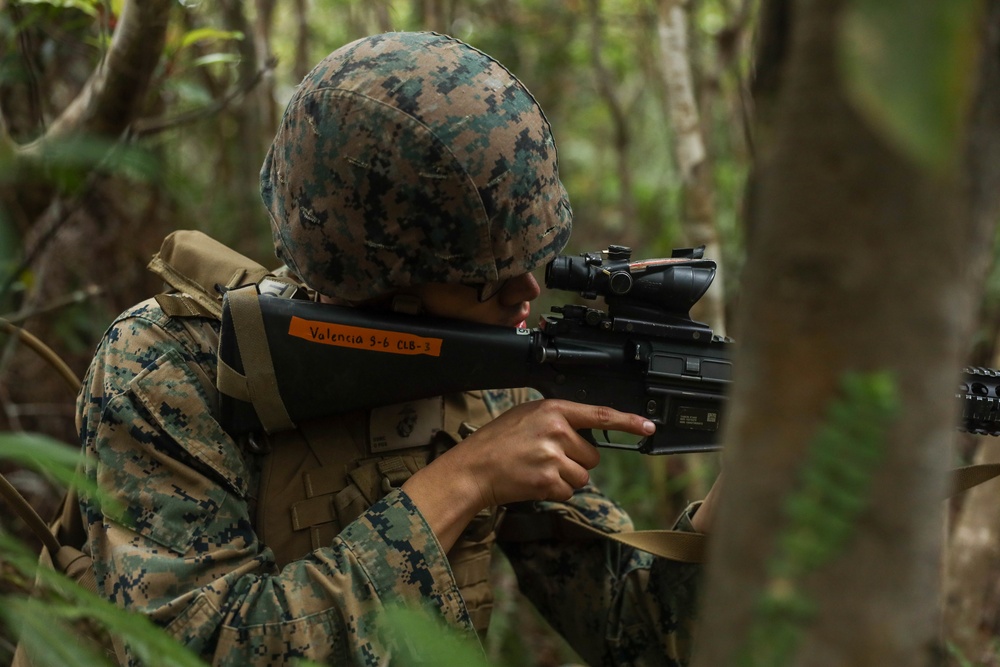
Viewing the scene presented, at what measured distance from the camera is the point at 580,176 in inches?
364

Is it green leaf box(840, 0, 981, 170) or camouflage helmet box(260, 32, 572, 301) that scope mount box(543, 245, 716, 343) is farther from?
green leaf box(840, 0, 981, 170)

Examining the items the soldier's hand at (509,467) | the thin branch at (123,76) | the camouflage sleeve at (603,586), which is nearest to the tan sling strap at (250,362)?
the soldier's hand at (509,467)

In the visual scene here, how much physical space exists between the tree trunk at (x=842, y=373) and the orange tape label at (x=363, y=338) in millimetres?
1227

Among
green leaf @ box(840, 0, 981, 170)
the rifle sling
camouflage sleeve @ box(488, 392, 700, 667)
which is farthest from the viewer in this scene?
camouflage sleeve @ box(488, 392, 700, 667)

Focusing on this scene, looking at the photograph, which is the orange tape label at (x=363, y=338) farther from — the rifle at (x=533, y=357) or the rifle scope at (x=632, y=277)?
the rifle scope at (x=632, y=277)

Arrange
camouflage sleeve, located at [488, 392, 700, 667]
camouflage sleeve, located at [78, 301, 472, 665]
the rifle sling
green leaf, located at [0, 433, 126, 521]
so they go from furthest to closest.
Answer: camouflage sleeve, located at [488, 392, 700, 667] → the rifle sling → camouflage sleeve, located at [78, 301, 472, 665] → green leaf, located at [0, 433, 126, 521]

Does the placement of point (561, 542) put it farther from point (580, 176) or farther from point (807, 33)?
point (580, 176)

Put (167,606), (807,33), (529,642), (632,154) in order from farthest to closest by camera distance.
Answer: (632,154)
(529,642)
(167,606)
(807,33)

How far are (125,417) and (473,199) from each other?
0.75 meters

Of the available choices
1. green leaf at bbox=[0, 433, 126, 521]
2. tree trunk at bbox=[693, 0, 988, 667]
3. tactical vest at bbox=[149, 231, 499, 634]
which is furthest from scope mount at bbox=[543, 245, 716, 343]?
tree trunk at bbox=[693, 0, 988, 667]

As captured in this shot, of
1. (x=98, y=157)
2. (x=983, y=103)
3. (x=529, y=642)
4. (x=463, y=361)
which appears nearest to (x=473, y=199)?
(x=463, y=361)

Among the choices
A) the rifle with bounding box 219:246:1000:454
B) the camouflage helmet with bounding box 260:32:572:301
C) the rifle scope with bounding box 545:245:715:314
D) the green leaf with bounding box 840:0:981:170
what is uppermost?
the green leaf with bounding box 840:0:981:170

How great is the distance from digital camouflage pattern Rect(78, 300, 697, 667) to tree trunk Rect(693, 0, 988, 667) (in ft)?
3.67

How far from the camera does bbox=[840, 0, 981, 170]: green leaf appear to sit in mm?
422
